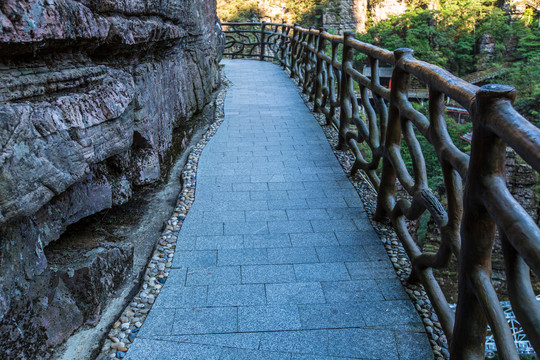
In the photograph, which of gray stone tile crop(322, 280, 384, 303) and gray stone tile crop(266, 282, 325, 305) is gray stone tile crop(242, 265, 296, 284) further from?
gray stone tile crop(322, 280, 384, 303)

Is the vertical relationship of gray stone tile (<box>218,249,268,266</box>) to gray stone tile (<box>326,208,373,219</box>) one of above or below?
below

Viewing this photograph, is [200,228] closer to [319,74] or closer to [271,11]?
[319,74]

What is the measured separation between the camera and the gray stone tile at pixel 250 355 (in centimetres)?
217

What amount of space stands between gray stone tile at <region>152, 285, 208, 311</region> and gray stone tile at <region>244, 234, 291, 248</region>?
2.00 feet

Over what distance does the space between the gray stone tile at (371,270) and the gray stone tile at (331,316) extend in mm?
318

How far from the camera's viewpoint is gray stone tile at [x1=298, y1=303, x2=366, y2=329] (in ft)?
7.84

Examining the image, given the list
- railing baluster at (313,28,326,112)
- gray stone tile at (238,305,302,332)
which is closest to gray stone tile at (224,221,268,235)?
gray stone tile at (238,305,302,332)

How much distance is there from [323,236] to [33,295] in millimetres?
1958

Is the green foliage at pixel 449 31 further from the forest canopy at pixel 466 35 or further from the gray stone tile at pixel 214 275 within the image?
the gray stone tile at pixel 214 275

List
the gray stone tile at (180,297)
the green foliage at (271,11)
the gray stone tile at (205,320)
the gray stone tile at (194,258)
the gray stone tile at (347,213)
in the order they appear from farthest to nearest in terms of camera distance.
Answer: the green foliage at (271,11)
the gray stone tile at (347,213)
the gray stone tile at (194,258)
the gray stone tile at (180,297)
the gray stone tile at (205,320)

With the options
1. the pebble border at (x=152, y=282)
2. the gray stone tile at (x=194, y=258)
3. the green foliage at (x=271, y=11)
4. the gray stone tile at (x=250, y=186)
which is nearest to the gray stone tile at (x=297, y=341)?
the pebble border at (x=152, y=282)

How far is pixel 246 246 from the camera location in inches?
127

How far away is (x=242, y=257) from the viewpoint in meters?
3.07

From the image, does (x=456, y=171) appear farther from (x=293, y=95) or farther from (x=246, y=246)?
(x=293, y=95)
